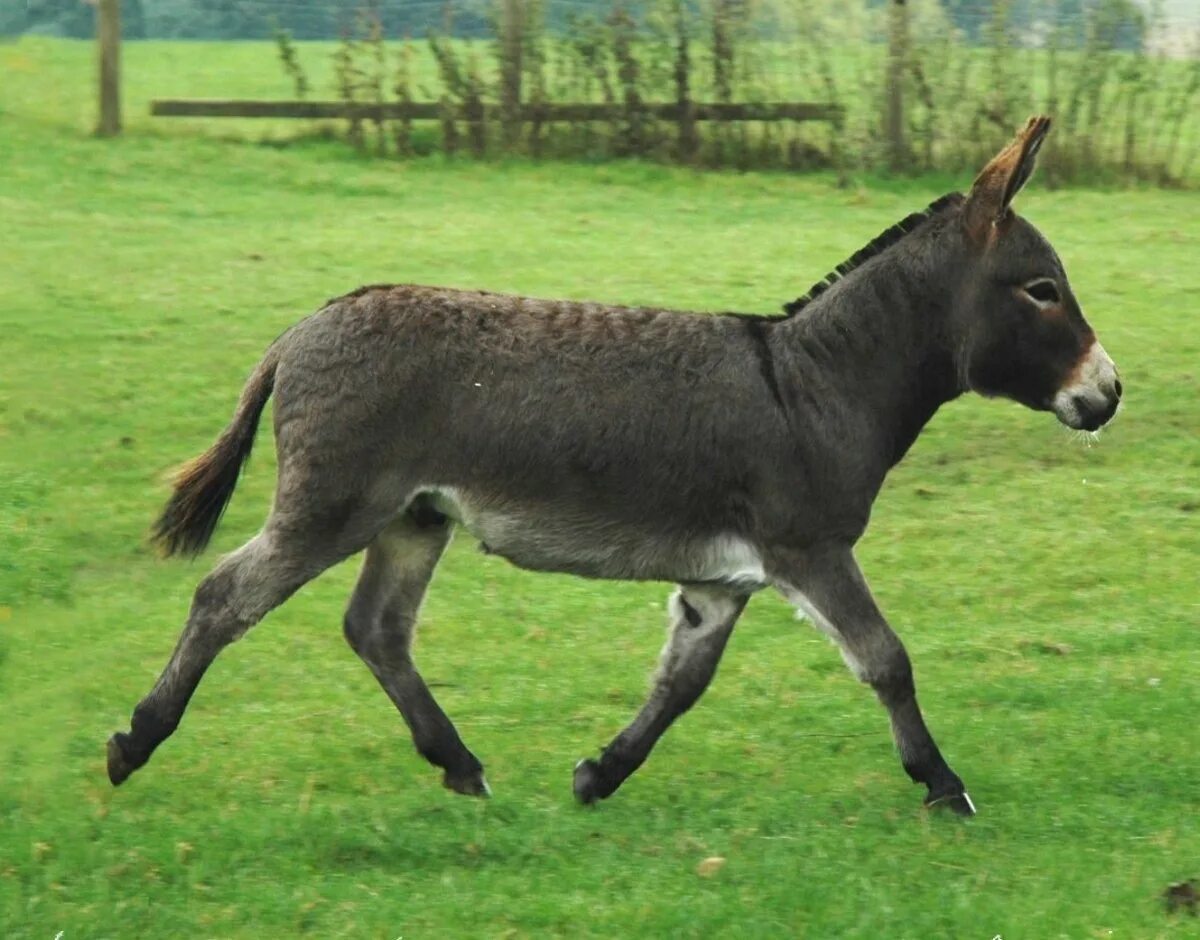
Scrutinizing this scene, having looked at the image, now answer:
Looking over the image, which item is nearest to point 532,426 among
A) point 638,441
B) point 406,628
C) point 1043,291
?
point 638,441

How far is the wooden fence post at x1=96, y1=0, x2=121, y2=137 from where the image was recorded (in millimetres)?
17672

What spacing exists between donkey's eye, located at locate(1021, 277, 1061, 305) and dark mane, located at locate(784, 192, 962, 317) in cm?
40

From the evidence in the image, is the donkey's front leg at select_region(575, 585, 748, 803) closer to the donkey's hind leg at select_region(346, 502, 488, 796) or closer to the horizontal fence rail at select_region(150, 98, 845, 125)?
the donkey's hind leg at select_region(346, 502, 488, 796)

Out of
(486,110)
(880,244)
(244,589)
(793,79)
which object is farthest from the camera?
(486,110)

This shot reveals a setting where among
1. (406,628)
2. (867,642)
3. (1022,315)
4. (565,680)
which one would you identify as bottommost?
(565,680)

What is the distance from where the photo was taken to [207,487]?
22.3 feet

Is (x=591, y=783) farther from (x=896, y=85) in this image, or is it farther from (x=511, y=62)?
(x=511, y=62)

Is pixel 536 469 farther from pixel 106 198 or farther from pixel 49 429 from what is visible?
pixel 106 198

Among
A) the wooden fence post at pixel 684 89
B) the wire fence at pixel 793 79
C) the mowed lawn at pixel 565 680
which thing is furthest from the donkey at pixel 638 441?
the wooden fence post at pixel 684 89

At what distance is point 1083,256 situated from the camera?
49.9 feet

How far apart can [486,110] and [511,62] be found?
545mm

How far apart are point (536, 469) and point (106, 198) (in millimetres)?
10637

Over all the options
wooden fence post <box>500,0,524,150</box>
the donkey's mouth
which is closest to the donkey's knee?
the donkey's mouth

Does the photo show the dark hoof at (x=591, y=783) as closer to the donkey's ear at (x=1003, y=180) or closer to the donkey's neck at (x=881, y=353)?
the donkey's neck at (x=881, y=353)
